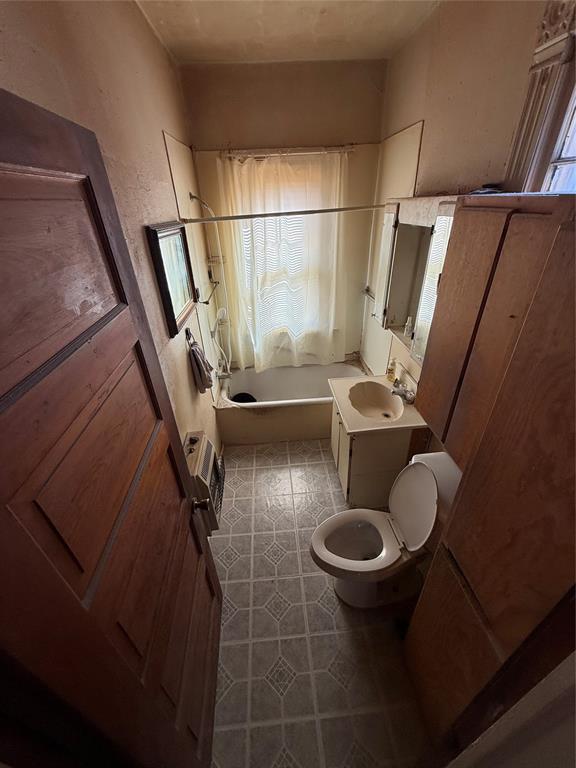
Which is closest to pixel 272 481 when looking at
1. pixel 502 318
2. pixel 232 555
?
pixel 232 555

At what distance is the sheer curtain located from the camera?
7.79 ft

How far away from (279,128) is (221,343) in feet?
5.85

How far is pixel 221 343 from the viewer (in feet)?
9.87

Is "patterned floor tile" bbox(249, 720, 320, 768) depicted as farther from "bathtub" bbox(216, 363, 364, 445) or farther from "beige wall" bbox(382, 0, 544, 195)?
"beige wall" bbox(382, 0, 544, 195)

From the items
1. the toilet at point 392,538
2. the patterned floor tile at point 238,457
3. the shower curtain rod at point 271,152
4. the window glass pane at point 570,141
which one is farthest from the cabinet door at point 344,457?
the shower curtain rod at point 271,152

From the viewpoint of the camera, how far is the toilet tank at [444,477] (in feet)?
4.13

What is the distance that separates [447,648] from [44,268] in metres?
1.50

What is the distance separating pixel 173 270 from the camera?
1.64 metres

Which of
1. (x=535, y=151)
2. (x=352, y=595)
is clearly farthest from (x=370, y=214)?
(x=352, y=595)

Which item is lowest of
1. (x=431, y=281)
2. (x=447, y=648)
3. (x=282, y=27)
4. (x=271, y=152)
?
(x=447, y=648)

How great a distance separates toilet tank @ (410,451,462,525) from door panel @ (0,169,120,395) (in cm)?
131

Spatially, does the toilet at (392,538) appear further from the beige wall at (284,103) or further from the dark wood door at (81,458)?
the beige wall at (284,103)

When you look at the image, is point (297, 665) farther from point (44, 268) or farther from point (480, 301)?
point (44, 268)

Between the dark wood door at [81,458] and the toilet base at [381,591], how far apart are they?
0.90m
